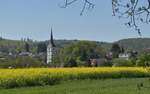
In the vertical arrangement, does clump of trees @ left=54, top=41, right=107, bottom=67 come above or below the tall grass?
above

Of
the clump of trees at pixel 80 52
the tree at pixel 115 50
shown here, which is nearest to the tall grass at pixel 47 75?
the clump of trees at pixel 80 52

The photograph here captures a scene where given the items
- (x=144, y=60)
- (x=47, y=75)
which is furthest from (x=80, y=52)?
(x=144, y=60)

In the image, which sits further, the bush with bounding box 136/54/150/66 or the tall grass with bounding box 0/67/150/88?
the tall grass with bounding box 0/67/150/88

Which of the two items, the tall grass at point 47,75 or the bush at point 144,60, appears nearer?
A: the bush at point 144,60

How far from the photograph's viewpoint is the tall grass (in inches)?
1216

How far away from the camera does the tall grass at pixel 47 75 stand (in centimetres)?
3088

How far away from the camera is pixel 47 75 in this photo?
3491 centimetres

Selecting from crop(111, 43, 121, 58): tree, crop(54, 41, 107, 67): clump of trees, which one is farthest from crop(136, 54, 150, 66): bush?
crop(111, 43, 121, 58): tree

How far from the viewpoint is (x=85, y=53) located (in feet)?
416

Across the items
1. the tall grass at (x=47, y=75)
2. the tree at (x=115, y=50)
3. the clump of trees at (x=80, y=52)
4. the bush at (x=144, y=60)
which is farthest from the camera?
the tree at (x=115, y=50)

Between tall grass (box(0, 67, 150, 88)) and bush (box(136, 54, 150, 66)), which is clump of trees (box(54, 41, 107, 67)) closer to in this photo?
tall grass (box(0, 67, 150, 88))

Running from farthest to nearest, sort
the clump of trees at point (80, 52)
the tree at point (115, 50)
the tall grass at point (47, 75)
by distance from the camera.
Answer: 1. the tree at point (115, 50)
2. the clump of trees at point (80, 52)
3. the tall grass at point (47, 75)

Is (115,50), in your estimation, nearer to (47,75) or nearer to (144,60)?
(47,75)

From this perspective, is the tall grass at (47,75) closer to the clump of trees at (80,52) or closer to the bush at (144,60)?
the bush at (144,60)
